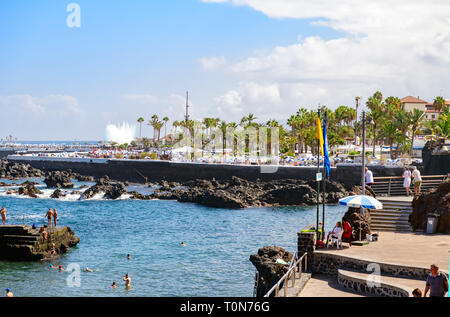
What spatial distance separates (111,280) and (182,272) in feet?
11.5

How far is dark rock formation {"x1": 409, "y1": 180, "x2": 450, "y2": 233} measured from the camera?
20953 mm

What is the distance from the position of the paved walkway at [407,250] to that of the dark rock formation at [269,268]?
263 cm

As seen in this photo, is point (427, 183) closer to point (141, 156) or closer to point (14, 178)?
point (141, 156)

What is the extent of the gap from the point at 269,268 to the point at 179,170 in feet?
183

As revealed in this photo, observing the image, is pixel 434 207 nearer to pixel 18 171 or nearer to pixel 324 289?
pixel 324 289

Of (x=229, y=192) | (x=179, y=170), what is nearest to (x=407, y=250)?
(x=229, y=192)

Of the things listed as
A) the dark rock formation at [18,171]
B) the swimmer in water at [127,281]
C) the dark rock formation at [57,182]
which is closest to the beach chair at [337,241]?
the swimmer in water at [127,281]

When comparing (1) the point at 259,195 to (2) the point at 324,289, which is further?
(1) the point at 259,195

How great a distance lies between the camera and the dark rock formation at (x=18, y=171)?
90312 millimetres

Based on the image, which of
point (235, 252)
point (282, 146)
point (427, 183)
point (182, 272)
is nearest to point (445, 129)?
point (427, 183)

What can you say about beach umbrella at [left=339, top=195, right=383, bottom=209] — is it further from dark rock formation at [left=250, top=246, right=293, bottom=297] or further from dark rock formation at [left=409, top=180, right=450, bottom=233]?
dark rock formation at [left=409, top=180, right=450, bottom=233]

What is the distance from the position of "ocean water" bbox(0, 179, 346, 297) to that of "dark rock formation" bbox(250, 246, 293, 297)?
5.94 ft

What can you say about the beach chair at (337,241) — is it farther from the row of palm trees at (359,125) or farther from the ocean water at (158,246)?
the row of palm trees at (359,125)

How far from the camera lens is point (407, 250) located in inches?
695
